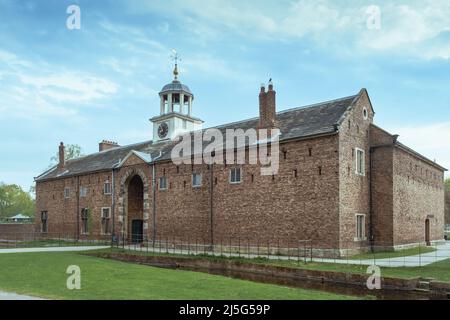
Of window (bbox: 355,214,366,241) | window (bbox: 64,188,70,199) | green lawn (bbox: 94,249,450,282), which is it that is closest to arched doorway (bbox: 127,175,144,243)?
window (bbox: 64,188,70,199)

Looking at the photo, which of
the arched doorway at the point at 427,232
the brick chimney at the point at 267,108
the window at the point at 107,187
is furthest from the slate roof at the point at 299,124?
the arched doorway at the point at 427,232

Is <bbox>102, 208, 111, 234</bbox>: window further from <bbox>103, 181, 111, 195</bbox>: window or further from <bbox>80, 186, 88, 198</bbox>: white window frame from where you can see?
<bbox>80, 186, 88, 198</bbox>: white window frame

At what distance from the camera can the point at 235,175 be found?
30.1 metres

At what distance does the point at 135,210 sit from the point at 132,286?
2593 cm

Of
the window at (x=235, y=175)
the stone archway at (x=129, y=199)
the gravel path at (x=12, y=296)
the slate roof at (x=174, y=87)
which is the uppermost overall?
the slate roof at (x=174, y=87)

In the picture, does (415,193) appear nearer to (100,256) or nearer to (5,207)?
(100,256)

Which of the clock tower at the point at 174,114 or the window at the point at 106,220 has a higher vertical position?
the clock tower at the point at 174,114

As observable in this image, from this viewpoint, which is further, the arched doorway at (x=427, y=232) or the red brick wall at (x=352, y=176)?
the arched doorway at (x=427, y=232)

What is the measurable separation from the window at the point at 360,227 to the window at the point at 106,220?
23.1 m

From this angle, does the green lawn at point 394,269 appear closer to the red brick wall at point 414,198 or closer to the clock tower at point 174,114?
the red brick wall at point 414,198

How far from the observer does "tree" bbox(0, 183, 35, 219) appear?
3782 inches

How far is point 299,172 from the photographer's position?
26.5 m

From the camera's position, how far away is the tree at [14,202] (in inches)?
3782
